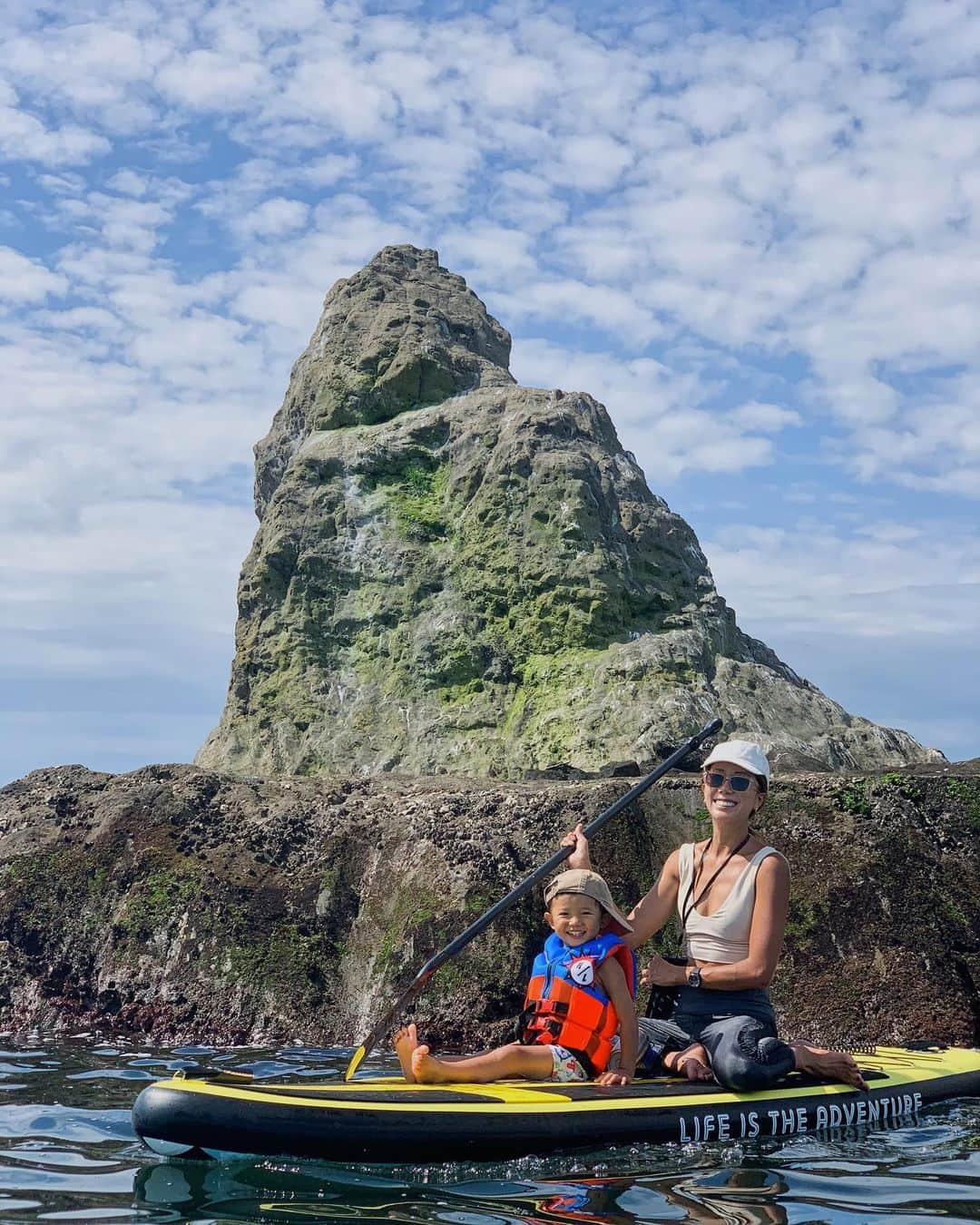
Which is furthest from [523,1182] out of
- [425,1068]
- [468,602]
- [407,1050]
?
[468,602]

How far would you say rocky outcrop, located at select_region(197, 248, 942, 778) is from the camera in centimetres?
2452

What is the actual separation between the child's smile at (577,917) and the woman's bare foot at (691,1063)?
0.88m

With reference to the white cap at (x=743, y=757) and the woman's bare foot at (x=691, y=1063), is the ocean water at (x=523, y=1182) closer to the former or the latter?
the woman's bare foot at (x=691, y=1063)

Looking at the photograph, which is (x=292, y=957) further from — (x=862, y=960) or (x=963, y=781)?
(x=963, y=781)

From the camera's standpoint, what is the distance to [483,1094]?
6086 mm

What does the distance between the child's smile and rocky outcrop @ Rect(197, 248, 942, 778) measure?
15540mm

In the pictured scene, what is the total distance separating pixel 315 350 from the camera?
33.9 meters

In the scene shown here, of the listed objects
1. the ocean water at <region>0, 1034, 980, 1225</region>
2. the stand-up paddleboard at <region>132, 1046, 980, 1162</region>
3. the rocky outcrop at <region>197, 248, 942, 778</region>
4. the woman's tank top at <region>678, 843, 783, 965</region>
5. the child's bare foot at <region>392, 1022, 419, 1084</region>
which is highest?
the rocky outcrop at <region>197, 248, 942, 778</region>

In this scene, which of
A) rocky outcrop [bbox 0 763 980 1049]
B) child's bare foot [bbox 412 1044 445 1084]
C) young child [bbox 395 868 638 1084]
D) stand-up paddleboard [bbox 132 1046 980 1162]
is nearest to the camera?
stand-up paddleboard [bbox 132 1046 980 1162]

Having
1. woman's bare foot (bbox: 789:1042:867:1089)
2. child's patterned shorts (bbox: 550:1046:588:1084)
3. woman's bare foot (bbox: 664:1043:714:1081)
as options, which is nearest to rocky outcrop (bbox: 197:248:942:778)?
woman's bare foot (bbox: 789:1042:867:1089)

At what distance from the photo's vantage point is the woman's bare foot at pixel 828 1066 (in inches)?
277

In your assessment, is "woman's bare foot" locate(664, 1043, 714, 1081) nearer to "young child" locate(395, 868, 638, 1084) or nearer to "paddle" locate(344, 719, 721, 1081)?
"young child" locate(395, 868, 638, 1084)

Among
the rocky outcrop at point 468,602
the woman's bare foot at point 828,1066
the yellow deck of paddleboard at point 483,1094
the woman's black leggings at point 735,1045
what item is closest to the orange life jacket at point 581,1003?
the yellow deck of paddleboard at point 483,1094

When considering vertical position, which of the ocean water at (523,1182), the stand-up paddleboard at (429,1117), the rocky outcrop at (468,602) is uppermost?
the rocky outcrop at (468,602)
